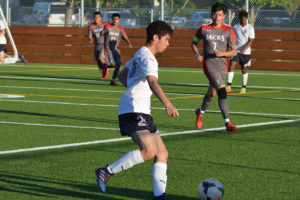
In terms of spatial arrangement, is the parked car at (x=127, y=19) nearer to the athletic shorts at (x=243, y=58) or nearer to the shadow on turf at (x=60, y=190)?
the athletic shorts at (x=243, y=58)

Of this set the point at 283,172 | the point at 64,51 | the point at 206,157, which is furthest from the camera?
the point at 64,51

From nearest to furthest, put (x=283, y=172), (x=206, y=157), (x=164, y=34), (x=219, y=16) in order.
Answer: (x=164, y=34)
(x=283, y=172)
(x=206, y=157)
(x=219, y=16)

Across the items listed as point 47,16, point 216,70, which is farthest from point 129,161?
point 47,16

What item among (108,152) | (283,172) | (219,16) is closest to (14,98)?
(219,16)

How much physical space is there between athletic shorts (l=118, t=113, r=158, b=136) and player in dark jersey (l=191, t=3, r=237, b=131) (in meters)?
5.16

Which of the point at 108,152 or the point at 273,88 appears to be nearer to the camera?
the point at 108,152

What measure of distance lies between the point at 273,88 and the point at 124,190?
1375 centimetres

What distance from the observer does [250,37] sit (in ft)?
59.9

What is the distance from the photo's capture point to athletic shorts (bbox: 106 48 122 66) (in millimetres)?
20859

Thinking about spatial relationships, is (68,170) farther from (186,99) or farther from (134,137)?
(186,99)

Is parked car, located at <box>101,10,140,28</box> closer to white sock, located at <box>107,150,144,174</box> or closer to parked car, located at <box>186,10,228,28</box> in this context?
parked car, located at <box>186,10,228,28</box>

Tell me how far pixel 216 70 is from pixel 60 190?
5.48m

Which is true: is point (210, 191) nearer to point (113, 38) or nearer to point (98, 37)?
point (113, 38)

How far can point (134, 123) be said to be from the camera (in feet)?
20.6
